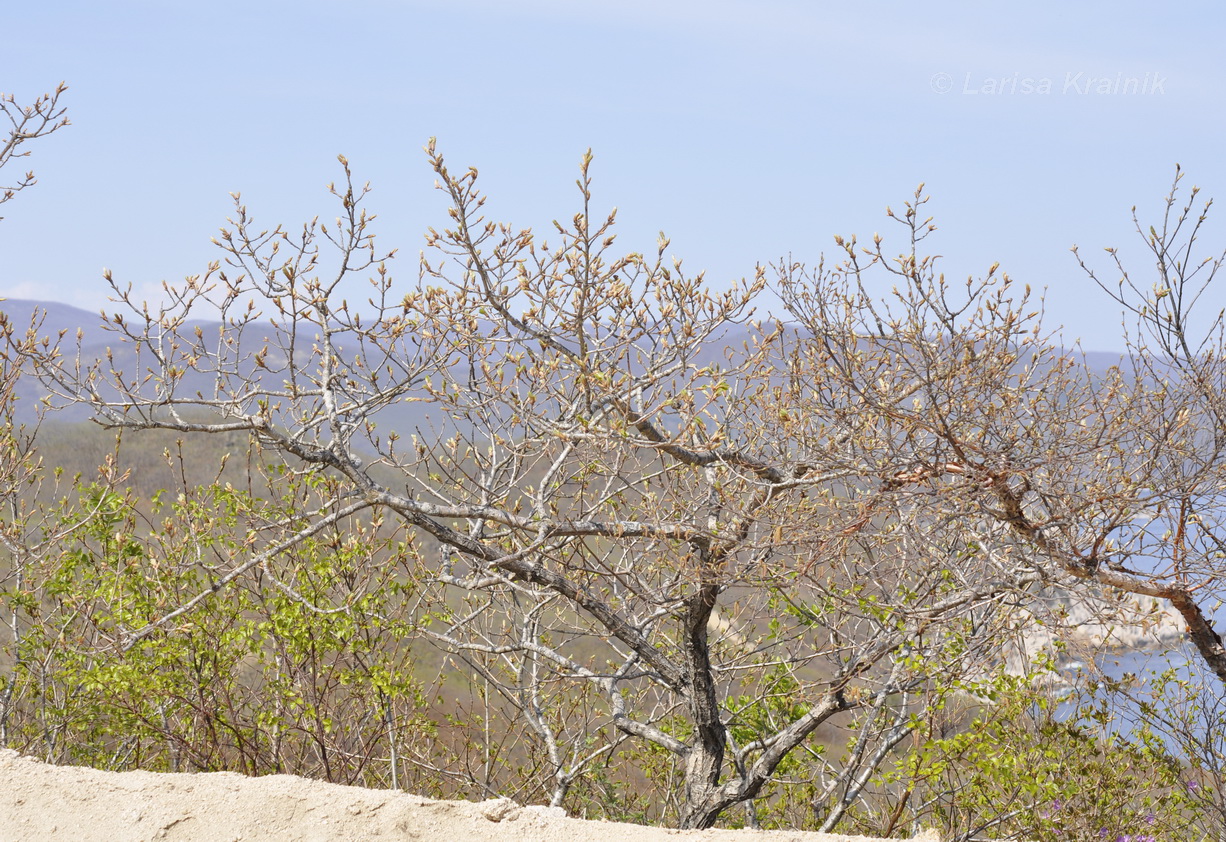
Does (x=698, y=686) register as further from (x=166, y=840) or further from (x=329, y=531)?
(x=166, y=840)

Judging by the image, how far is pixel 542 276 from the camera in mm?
5469

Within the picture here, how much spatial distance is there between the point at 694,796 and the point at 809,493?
220 centimetres

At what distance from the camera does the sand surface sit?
451cm

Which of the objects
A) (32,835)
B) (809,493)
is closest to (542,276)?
(809,493)

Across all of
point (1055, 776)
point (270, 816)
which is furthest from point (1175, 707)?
point (270, 816)

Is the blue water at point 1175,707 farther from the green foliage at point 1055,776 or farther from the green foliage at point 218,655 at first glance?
the green foliage at point 218,655

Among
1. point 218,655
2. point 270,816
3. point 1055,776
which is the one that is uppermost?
point 218,655

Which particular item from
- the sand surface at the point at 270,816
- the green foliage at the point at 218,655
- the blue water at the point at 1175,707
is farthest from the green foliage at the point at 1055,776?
the green foliage at the point at 218,655

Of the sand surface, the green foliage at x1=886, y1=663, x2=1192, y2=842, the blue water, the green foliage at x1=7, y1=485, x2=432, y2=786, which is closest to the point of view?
the sand surface

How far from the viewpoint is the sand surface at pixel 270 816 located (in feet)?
14.8

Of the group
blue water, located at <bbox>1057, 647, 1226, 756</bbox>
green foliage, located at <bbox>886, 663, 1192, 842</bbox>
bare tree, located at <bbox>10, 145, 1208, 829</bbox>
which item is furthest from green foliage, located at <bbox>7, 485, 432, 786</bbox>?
blue water, located at <bbox>1057, 647, 1226, 756</bbox>

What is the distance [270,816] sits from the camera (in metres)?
4.62

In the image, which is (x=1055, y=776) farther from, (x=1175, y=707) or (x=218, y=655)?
(x=218, y=655)

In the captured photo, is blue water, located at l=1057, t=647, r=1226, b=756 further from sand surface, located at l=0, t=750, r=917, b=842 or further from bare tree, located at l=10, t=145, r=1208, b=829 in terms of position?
sand surface, located at l=0, t=750, r=917, b=842
